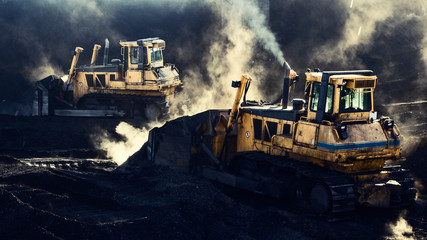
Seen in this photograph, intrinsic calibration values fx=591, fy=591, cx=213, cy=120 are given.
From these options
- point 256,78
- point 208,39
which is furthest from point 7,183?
point 208,39

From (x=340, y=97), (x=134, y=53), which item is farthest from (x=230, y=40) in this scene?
(x=340, y=97)

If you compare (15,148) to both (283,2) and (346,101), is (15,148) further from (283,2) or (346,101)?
(283,2)

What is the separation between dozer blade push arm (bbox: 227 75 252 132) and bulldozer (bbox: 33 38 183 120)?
810cm

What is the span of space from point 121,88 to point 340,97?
12.0 meters

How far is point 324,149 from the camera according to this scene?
11594mm

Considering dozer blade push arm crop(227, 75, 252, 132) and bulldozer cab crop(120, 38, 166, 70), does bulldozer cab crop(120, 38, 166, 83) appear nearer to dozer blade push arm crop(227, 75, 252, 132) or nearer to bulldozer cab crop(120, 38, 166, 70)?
bulldozer cab crop(120, 38, 166, 70)

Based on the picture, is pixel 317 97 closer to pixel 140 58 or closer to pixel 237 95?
pixel 237 95

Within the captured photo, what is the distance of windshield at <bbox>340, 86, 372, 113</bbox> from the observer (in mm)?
11867

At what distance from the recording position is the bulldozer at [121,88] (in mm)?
21688

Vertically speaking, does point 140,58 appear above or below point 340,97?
above

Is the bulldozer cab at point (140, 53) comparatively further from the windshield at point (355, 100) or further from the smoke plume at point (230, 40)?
the windshield at point (355, 100)

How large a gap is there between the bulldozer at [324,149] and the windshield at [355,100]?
0.04 feet

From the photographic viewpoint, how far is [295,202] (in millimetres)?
12688

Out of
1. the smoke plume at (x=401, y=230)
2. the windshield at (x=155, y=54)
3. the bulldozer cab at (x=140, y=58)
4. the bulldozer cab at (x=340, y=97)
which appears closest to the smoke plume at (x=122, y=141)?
the bulldozer cab at (x=140, y=58)
